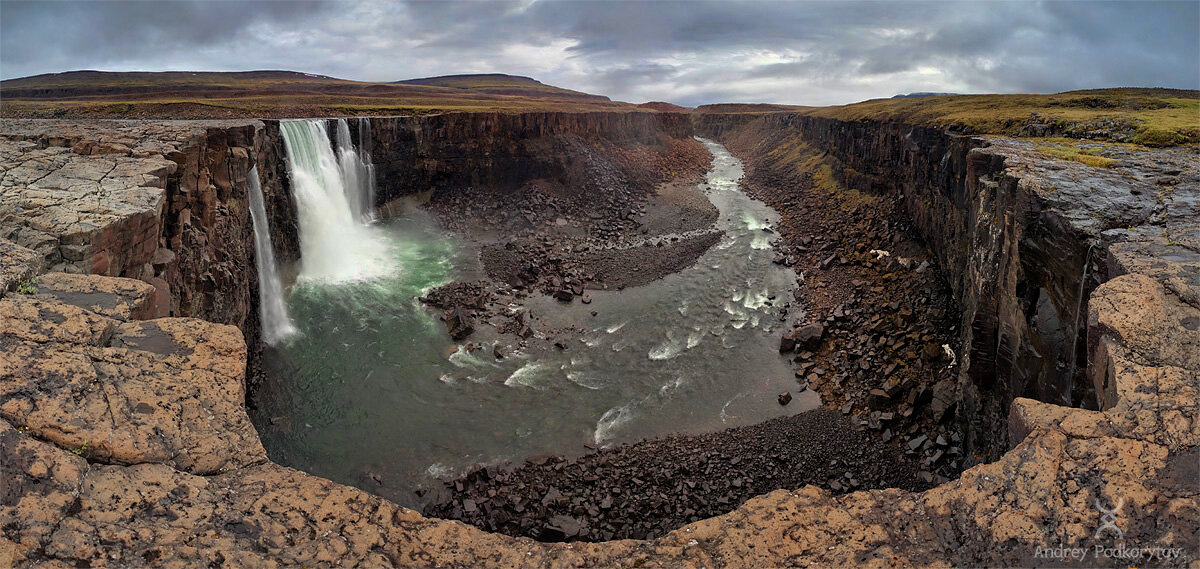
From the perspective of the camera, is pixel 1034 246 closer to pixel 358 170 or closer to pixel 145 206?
pixel 145 206

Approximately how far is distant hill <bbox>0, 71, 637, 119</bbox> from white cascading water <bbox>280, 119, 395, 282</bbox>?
12500 millimetres

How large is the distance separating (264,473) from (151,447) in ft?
3.38

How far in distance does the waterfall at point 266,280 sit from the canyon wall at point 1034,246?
70.2ft

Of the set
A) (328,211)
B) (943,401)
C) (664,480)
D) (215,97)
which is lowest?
(664,480)

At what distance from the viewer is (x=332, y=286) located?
1017 inches

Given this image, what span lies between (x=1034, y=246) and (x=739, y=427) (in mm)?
8630

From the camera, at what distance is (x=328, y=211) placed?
99.1ft

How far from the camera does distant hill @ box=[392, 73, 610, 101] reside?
151 metres

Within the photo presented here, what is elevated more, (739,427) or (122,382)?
(122,382)

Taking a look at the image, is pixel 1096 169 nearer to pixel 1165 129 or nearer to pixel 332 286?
pixel 1165 129

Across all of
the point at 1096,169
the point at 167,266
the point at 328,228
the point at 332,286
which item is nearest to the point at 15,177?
the point at 167,266

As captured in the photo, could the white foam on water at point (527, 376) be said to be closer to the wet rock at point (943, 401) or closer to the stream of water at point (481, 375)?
the stream of water at point (481, 375)

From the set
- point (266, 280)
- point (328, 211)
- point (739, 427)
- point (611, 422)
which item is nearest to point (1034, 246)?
point (739, 427)

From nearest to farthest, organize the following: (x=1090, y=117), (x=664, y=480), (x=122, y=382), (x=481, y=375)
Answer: (x=122, y=382)
(x=664, y=480)
(x=481, y=375)
(x=1090, y=117)
